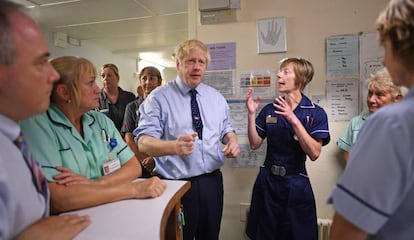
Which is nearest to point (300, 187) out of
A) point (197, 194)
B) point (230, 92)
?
point (197, 194)

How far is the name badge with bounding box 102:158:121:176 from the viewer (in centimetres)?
119

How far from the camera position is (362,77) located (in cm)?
200

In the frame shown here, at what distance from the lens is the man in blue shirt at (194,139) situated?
1590 millimetres

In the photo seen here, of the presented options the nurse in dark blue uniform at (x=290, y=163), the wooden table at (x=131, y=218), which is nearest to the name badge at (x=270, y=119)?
the nurse in dark blue uniform at (x=290, y=163)

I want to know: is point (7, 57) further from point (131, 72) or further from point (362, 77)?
point (131, 72)

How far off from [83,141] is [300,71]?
132 centimetres

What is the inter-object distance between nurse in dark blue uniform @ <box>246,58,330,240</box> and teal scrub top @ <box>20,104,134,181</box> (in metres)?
0.92

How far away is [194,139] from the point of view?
5.08 ft

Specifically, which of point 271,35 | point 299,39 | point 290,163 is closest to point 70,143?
point 290,163

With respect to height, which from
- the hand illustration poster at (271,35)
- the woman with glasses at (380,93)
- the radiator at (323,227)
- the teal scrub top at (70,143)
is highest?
the hand illustration poster at (271,35)

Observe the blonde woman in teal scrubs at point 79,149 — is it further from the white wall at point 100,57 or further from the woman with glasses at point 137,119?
the white wall at point 100,57

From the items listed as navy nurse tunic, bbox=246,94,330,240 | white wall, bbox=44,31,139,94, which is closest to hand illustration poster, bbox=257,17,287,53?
navy nurse tunic, bbox=246,94,330,240

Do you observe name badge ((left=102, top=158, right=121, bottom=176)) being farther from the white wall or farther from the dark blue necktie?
the white wall

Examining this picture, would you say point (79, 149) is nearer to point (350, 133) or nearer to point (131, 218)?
point (131, 218)
